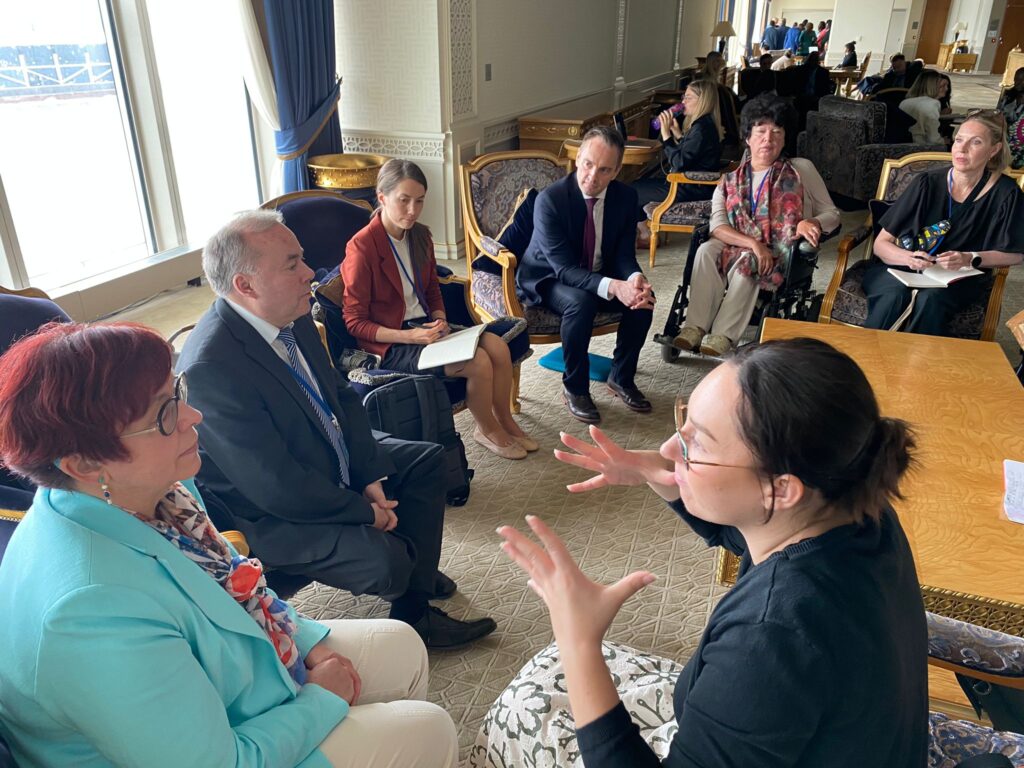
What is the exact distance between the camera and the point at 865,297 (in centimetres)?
328

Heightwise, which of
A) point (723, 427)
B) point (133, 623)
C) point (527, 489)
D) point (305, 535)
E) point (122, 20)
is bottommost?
point (527, 489)

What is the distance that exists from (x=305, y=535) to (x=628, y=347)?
195cm

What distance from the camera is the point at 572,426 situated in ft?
10.4

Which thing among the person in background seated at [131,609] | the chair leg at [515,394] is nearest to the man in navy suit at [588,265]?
the chair leg at [515,394]

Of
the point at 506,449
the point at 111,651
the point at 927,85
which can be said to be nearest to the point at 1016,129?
the point at 927,85

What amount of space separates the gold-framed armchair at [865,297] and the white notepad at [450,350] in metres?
1.70

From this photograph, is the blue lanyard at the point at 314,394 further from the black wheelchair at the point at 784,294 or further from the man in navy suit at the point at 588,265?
the black wheelchair at the point at 784,294

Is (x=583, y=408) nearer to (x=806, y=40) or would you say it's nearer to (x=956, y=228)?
(x=956, y=228)

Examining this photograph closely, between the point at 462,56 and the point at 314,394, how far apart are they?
3958mm

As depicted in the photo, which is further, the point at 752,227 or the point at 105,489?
the point at 752,227

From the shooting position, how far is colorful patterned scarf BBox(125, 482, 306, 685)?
1190 millimetres

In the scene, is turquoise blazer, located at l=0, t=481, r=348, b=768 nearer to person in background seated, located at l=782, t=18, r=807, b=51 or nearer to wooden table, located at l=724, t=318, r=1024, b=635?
wooden table, located at l=724, t=318, r=1024, b=635

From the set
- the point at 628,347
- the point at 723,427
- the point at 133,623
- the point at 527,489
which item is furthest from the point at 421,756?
the point at 628,347

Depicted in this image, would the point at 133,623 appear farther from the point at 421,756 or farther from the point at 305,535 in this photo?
the point at 305,535
